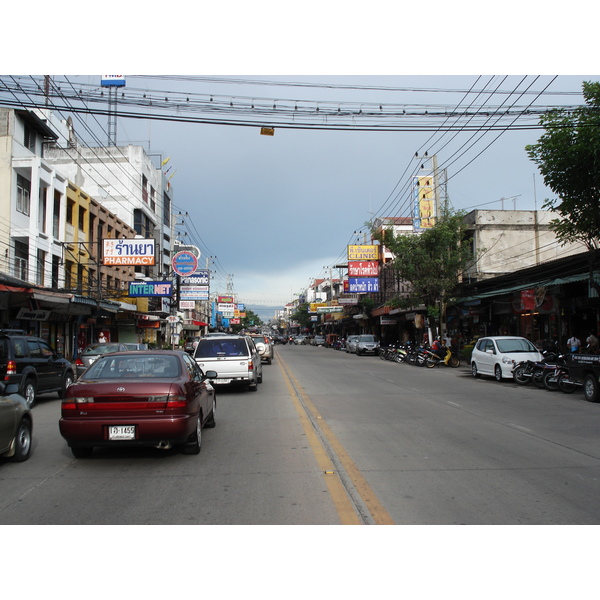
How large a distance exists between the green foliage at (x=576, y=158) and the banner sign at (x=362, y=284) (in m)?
27.4

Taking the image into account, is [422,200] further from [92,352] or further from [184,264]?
[92,352]

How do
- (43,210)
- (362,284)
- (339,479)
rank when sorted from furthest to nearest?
(362,284) → (43,210) → (339,479)

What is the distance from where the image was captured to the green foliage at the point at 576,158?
46.9 ft

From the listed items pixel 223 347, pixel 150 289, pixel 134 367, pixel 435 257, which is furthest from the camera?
pixel 150 289

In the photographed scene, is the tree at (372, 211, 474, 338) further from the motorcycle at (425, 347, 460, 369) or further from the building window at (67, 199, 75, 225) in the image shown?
the building window at (67, 199, 75, 225)

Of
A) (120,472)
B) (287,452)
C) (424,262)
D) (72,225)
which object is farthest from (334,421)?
(72,225)

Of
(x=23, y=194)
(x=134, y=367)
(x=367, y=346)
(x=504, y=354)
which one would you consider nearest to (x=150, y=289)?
(x=23, y=194)

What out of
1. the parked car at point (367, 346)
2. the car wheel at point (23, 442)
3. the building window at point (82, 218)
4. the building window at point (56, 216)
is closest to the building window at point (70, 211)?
the building window at point (56, 216)

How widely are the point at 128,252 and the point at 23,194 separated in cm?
585

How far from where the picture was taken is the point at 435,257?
3091 cm

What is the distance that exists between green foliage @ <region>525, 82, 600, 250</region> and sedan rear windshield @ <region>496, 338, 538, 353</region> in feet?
17.3

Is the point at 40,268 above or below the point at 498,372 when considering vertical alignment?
above

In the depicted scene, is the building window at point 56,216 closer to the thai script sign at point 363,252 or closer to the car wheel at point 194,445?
the thai script sign at point 363,252

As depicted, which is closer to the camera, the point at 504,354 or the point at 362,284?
the point at 504,354
